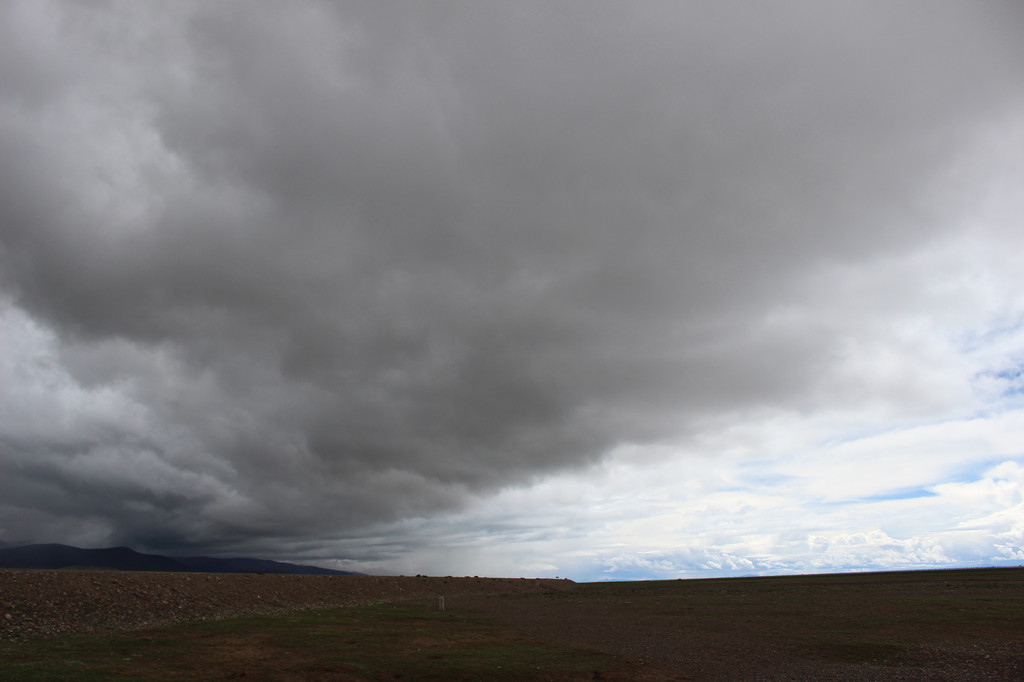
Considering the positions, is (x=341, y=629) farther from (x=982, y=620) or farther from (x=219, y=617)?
(x=982, y=620)

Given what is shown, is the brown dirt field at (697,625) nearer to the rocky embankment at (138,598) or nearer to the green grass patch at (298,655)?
the rocky embankment at (138,598)

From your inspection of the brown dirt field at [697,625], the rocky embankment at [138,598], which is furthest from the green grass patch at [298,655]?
the rocky embankment at [138,598]

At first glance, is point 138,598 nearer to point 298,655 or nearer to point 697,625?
point 298,655

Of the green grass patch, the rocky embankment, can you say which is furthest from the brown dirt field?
the green grass patch

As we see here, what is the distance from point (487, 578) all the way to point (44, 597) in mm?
87828

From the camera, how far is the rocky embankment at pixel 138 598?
1355 inches

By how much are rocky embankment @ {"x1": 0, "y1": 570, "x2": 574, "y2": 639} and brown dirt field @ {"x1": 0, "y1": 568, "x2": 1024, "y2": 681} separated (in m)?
0.11

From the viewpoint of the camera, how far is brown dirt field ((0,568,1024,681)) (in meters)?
23.8

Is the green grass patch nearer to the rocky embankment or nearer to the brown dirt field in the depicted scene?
the brown dirt field

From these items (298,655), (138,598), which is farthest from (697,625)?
(138,598)

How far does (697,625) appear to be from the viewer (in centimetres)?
4094

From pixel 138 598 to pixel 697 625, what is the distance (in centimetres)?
4189

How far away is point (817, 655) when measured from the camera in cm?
2684

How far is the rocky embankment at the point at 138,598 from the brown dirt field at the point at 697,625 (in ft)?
0.36
